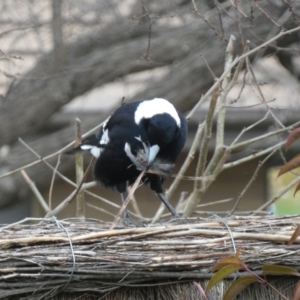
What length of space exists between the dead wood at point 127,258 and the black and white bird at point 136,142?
1215 millimetres

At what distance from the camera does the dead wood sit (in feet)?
6.92

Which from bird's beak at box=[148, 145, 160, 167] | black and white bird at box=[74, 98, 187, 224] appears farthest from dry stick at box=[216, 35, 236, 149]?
bird's beak at box=[148, 145, 160, 167]

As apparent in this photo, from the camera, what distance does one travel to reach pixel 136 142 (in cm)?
369

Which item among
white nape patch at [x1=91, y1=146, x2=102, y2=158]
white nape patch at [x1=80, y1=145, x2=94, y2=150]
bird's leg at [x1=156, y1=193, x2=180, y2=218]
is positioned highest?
white nape patch at [x1=80, y1=145, x2=94, y2=150]

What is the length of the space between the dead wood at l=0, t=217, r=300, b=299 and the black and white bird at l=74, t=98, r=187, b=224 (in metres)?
1.21

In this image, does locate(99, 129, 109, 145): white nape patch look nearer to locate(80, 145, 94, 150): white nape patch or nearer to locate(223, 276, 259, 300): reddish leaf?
locate(80, 145, 94, 150): white nape patch

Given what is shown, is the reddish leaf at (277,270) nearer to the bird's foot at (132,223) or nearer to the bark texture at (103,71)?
the bird's foot at (132,223)

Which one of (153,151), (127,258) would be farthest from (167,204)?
A: (127,258)

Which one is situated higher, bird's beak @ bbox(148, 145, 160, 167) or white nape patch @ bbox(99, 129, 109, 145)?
white nape patch @ bbox(99, 129, 109, 145)

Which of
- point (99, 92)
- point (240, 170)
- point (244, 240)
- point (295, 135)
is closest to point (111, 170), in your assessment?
point (244, 240)

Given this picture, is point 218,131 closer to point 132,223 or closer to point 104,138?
point 104,138

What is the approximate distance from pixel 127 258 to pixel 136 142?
63.5 inches

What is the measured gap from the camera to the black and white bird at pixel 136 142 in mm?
3574

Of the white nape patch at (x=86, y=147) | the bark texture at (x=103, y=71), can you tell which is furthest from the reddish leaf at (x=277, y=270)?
the bark texture at (x=103, y=71)
